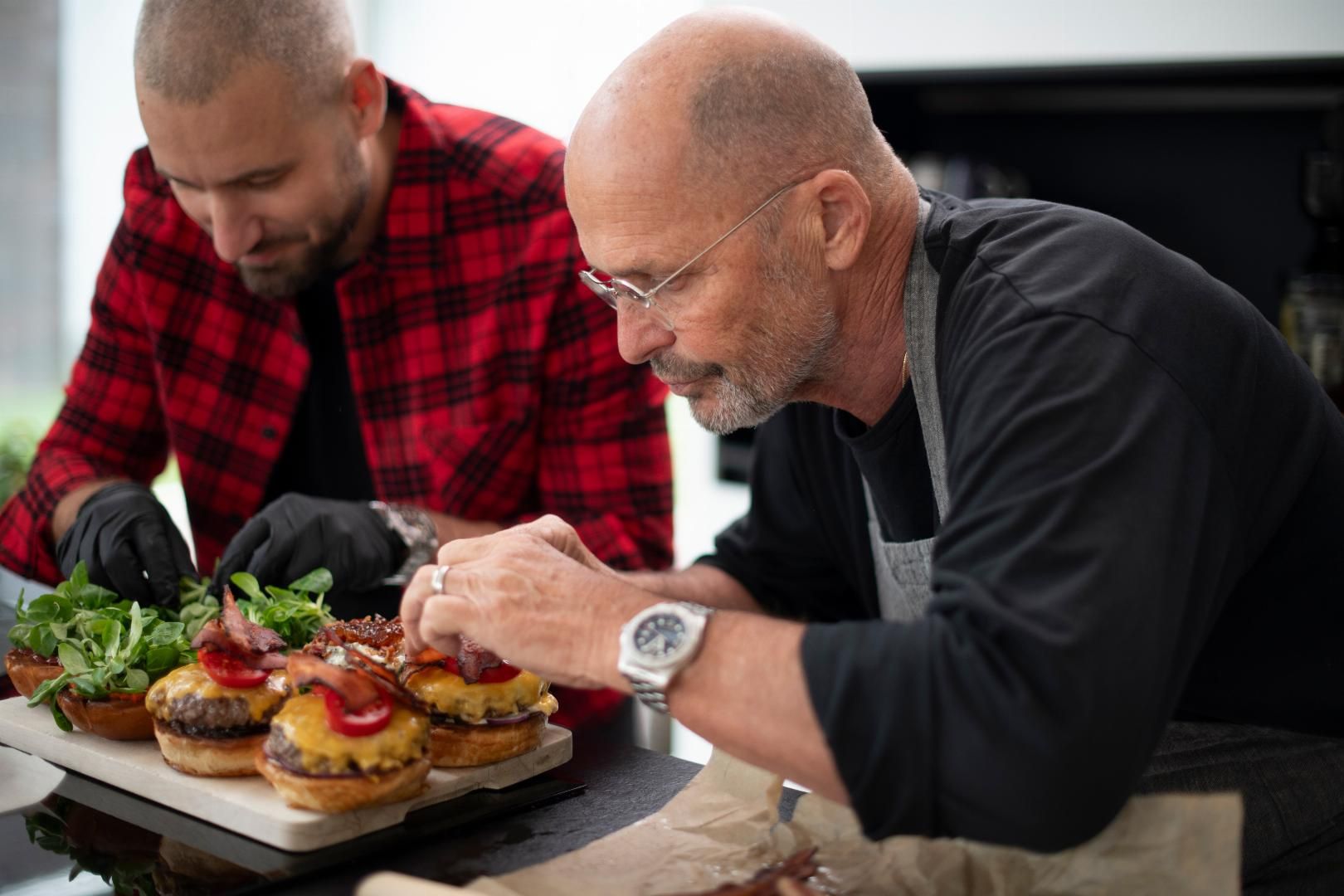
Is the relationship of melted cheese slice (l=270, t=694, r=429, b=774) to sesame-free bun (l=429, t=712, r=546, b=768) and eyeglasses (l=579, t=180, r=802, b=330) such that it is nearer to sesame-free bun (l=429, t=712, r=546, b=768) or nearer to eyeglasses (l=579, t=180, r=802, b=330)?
sesame-free bun (l=429, t=712, r=546, b=768)

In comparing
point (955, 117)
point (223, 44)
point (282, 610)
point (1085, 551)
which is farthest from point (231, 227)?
point (955, 117)

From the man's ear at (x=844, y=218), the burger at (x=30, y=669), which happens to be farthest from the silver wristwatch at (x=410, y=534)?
the man's ear at (x=844, y=218)

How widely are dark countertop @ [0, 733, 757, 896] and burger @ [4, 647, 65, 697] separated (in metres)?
0.17

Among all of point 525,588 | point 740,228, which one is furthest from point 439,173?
point 525,588

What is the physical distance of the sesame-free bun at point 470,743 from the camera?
1.31 metres

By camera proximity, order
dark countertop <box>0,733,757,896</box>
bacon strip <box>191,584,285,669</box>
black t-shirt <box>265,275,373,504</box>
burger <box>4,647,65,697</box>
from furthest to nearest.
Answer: black t-shirt <box>265,275,373,504</box> < burger <box>4,647,65,697</box> < bacon strip <box>191,584,285,669</box> < dark countertop <box>0,733,757,896</box>

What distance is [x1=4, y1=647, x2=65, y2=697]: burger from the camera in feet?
4.82

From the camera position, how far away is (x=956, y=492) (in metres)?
1.11

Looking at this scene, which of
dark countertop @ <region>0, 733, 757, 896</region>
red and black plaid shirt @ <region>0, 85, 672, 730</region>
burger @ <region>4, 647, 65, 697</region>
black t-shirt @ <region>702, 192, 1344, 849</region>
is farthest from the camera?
red and black plaid shirt @ <region>0, 85, 672, 730</region>

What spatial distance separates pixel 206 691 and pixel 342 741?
7.7 inches

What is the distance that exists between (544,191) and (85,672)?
1127 millimetres

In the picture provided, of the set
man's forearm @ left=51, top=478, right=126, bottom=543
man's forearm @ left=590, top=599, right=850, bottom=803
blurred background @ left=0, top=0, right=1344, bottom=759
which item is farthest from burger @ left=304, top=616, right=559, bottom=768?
blurred background @ left=0, top=0, right=1344, bottom=759

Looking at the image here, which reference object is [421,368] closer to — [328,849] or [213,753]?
[213,753]

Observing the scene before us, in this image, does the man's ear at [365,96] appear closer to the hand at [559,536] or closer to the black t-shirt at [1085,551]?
the hand at [559,536]
